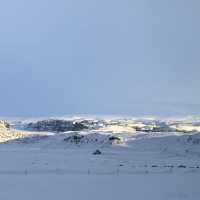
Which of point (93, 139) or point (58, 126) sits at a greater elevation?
point (58, 126)

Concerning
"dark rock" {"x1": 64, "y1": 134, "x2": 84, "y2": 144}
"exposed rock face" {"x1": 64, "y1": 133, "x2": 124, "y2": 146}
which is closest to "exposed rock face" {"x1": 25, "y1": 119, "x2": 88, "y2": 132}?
"dark rock" {"x1": 64, "y1": 134, "x2": 84, "y2": 144}

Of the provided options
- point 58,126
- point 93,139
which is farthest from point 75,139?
point 58,126

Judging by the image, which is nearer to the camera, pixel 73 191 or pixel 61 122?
pixel 73 191

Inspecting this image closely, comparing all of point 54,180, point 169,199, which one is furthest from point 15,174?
point 169,199

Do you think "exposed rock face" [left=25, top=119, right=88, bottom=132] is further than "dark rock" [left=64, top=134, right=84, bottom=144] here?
Yes

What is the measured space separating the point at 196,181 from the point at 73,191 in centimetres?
750

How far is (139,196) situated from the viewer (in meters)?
21.4

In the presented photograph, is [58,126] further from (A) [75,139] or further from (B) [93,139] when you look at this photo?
(B) [93,139]

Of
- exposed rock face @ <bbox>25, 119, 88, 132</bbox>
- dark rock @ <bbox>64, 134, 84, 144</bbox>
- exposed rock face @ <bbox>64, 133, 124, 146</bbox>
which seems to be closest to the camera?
exposed rock face @ <bbox>64, 133, 124, 146</bbox>

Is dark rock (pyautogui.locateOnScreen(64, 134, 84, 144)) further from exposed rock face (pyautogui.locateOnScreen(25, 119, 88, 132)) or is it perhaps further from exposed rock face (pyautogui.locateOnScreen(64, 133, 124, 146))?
exposed rock face (pyautogui.locateOnScreen(25, 119, 88, 132))

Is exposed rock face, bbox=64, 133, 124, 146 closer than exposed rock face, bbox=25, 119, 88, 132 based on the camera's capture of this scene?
Yes

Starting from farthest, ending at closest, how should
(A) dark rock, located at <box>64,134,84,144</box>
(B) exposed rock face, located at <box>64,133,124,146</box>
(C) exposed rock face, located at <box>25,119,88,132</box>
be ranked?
(C) exposed rock face, located at <box>25,119,88,132</box> < (A) dark rock, located at <box>64,134,84,144</box> < (B) exposed rock face, located at <box>64,133,124,146</box>

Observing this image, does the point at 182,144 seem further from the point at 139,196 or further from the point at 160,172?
the point at 139,196

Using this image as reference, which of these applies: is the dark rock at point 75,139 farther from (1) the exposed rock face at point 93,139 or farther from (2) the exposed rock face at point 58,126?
(2) the exposed rock face at point 58,126
